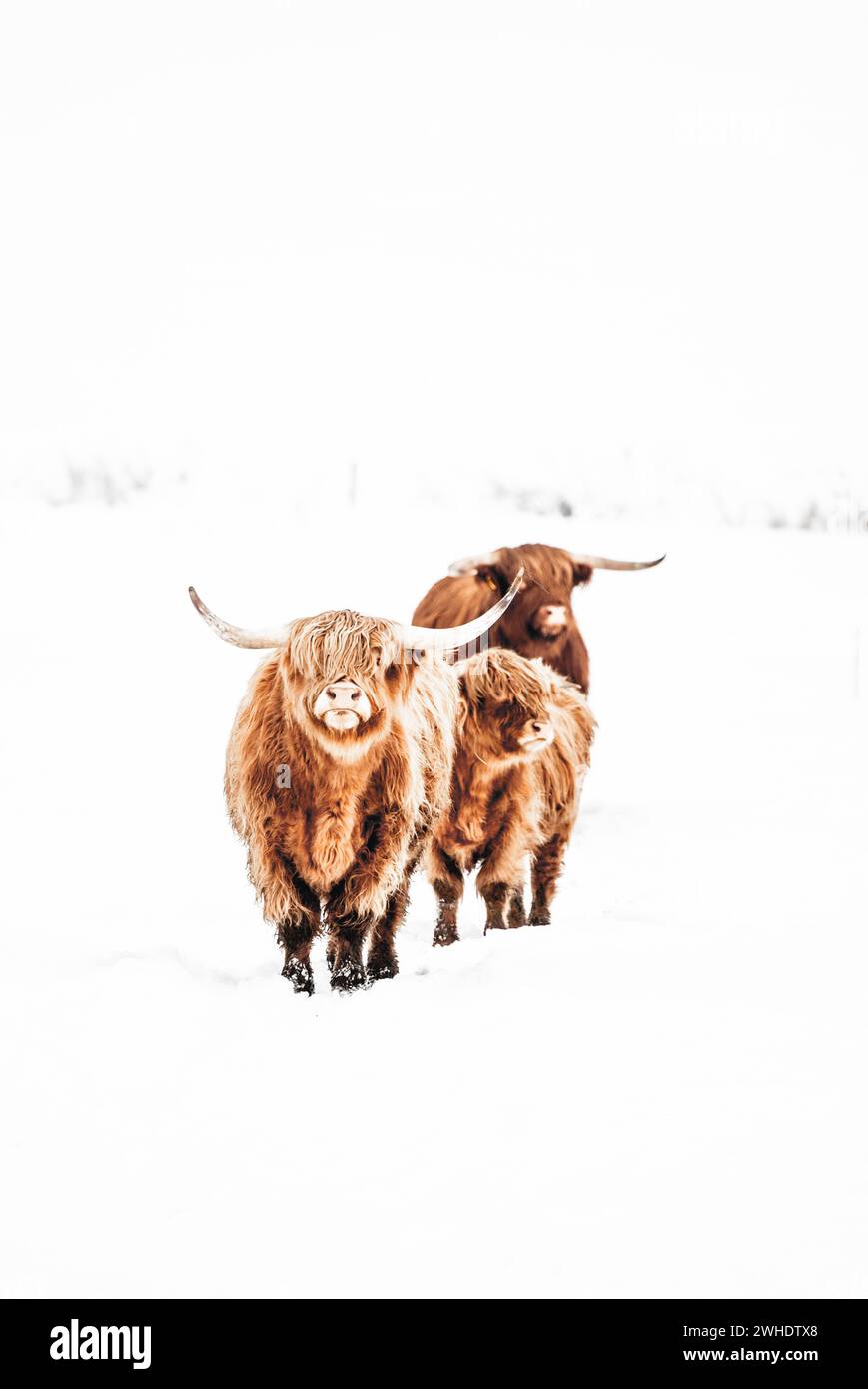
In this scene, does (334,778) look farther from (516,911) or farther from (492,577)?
(492,577)

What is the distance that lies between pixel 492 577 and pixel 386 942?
1.56 m

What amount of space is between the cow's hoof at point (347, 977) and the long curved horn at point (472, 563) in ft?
5.35

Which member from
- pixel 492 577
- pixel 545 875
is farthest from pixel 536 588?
pixel 545 875

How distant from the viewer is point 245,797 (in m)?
3.98

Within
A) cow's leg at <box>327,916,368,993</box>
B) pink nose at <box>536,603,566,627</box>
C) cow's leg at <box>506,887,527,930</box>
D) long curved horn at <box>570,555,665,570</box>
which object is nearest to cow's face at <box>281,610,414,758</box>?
cow's leg at <box>327,916,368,993</box>

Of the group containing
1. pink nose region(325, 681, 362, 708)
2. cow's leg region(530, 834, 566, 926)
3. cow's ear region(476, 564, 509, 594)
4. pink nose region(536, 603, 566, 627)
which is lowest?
cow's leg region(530, 834, 566, 926)

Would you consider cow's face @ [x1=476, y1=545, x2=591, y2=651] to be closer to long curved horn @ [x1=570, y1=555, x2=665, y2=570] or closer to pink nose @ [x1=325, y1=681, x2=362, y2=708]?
long curved horn @ [x1=570, y1=555, x2=665, y2=570]

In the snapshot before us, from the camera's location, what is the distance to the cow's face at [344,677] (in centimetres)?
377

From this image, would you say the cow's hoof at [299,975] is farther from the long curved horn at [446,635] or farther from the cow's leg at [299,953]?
the long curved horn at [446,635]

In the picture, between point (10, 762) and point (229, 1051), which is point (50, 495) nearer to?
point (10, 762)

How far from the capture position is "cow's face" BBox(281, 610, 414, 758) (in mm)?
3770

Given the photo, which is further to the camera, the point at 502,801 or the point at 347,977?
the point at 502,801

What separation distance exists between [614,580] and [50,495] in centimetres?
223

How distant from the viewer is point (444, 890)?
425cm
